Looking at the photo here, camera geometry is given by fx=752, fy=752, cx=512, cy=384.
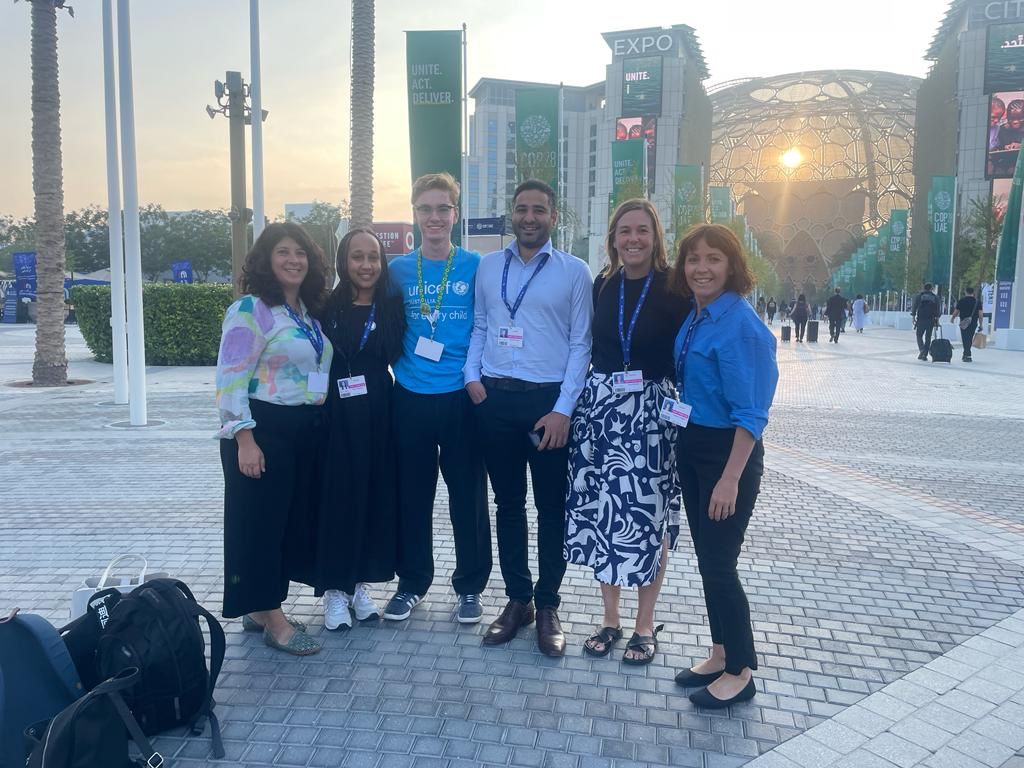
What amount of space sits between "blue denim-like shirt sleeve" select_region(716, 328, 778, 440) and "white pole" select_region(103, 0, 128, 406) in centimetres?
979

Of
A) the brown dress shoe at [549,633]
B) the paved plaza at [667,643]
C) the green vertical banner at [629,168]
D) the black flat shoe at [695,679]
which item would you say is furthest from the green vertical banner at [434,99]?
→ the green vertical banner at [629,168]

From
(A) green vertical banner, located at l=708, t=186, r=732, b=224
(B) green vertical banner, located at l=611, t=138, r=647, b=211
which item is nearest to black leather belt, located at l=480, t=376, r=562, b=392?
(B) green vertical banner, located at l=611, t=138, r=647, b=211

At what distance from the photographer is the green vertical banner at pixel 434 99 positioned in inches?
445

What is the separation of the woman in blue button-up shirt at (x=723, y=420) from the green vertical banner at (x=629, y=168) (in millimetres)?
28964

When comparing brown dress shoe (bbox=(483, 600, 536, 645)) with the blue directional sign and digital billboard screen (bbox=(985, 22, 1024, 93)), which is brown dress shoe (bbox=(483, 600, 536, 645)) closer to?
the blue directional sign

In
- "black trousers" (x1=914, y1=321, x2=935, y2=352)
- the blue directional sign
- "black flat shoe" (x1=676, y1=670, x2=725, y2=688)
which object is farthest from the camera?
"black trousers" (x1=914, y1=321, x2=935, y2=352)

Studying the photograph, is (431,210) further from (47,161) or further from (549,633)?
(47,161)

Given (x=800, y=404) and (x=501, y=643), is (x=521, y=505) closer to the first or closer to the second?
(x=501, y=643)

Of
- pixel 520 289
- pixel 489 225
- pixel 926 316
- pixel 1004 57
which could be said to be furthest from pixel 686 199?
pixel 1004 57

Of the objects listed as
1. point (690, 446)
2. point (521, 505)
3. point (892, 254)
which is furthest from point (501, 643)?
point (892, 254)

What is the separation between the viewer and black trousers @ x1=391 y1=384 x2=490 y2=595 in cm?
365

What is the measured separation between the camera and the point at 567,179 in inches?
4680

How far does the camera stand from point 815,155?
106375mm

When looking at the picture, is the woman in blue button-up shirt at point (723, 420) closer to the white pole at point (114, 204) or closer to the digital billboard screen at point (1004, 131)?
the white pole at point (114, 204)
